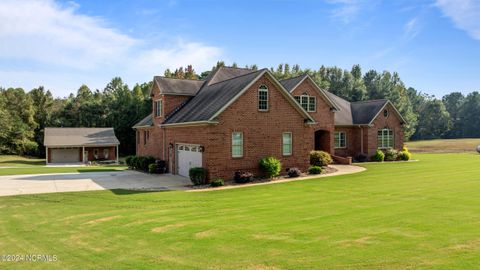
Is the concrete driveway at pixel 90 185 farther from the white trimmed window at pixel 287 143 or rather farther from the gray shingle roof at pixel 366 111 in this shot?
the gray shingle roof at pixel 366 111

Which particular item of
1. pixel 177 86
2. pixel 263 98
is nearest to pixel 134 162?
pixel 177 86

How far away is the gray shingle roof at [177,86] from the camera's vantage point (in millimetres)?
29358

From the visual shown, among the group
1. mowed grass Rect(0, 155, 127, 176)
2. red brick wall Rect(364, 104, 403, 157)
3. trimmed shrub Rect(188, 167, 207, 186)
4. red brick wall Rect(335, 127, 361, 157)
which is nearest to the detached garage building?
mowed grass Rect(0, 155, 127, 176)

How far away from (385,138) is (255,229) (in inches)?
1214

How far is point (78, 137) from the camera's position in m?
52.4

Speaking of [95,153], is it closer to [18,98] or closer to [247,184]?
[18,98]

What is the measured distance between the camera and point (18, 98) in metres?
66.2

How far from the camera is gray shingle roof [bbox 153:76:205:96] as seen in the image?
1156 inches

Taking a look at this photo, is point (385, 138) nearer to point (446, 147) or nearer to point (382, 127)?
point (382, 127)

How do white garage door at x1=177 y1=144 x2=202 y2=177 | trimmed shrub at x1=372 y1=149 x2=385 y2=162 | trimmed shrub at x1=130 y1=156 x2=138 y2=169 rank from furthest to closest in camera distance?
trimmed shrub at x1=372 y1=149 x2=385 y2=162
trimmed shrub at x1=130 y1=156 x2=138 y2=169
white garage door at x1=177 y1=144 x2=202 y2=177

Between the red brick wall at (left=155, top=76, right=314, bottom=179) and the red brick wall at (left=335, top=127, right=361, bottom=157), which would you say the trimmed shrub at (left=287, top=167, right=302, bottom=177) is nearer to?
the red brick wall at (left=155, top=76, right=314, bottom=179)

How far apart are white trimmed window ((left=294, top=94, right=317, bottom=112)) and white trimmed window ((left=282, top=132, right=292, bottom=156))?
8.05 meters

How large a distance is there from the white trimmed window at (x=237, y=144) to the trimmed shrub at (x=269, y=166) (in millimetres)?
1523

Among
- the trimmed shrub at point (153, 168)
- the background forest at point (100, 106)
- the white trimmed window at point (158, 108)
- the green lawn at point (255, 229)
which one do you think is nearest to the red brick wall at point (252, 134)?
the trimmed shrub at point (153, 168)
